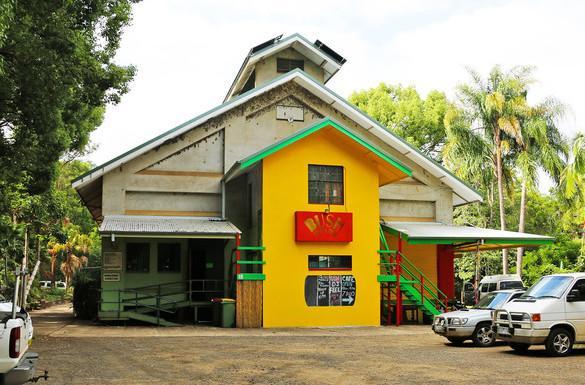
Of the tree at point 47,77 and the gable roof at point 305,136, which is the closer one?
the tree at point 47,77

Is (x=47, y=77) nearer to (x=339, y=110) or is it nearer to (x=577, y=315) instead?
(x=577, y=315)

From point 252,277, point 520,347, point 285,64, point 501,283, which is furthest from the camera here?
point 501,283

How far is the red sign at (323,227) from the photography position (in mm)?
23078

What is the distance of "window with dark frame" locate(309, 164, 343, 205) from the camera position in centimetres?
2386

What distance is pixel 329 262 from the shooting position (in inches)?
926

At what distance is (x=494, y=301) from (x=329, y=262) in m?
7.15

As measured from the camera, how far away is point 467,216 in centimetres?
4994

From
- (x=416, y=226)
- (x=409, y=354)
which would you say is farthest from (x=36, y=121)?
(x=416, y=226)

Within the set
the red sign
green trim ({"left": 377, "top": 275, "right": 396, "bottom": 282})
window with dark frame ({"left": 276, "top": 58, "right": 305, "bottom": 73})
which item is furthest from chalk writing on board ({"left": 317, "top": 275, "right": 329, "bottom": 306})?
window with dark frame ({"left": 276, "top": 58, "right": 305, "bottom": 73})

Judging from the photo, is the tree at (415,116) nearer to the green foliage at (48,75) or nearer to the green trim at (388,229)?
the green trim at (388,229)

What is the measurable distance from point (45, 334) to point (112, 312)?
13.9 ft

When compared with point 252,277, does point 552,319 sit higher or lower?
lower

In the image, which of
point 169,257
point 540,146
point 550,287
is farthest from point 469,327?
point 540,146

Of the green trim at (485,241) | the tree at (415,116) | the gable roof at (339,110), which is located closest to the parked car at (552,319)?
the green trim at (485,241)
